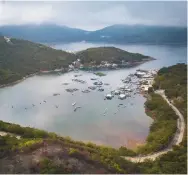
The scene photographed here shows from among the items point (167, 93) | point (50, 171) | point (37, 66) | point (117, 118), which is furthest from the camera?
point (37, 66)

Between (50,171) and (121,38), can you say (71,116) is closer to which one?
(50,171)

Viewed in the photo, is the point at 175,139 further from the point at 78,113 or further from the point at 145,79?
the point at 145,79

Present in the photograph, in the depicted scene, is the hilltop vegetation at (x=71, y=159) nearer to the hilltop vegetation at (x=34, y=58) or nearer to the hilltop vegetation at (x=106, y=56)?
the hilltop vegetation at (x=34, y=58)

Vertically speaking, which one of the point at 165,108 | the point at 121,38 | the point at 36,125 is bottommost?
the point at 36,125

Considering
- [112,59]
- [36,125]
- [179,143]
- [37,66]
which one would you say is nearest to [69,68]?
[37,66]

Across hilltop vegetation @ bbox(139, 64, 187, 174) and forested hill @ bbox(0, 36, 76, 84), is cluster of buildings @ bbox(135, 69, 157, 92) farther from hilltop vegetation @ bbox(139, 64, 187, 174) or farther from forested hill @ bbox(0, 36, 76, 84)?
forested hill @ bbox(0, 36, 76, 84)

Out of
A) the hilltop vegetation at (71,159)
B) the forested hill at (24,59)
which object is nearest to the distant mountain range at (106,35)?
the forested hill at (24,59)

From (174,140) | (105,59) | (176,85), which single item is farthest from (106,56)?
(174,140)
